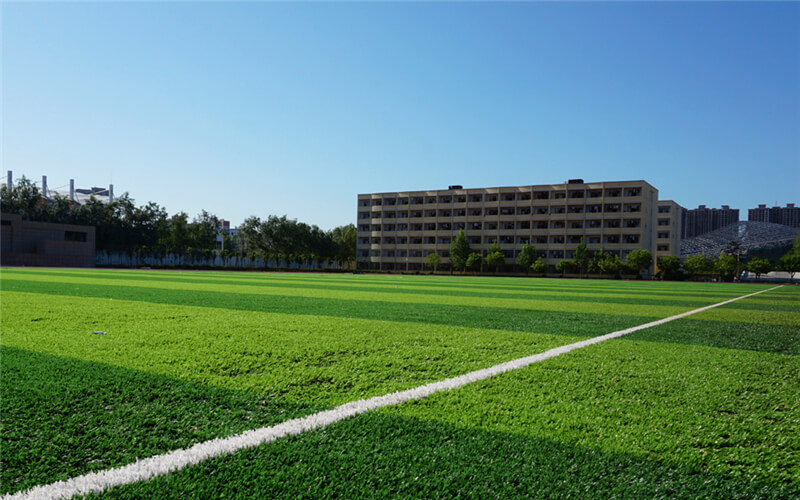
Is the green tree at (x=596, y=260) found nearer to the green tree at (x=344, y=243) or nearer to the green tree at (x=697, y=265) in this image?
the green tree at (x=697, y=265)

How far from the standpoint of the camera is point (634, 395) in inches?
144

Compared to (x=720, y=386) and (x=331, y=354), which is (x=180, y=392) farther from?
(x=720, y=386)

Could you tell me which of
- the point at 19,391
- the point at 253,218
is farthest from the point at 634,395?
the point at 253,218

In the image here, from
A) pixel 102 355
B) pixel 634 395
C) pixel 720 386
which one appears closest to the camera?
pixel 634 395

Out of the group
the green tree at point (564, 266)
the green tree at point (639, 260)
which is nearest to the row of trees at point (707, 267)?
the green tree at point (639, 260)

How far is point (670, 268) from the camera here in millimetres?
67250

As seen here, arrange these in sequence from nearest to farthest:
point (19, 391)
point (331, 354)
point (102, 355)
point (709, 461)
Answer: point (709, 461), point (19, 391), point (102, 355), point (331, 354)

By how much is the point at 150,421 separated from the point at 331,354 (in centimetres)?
→ 230

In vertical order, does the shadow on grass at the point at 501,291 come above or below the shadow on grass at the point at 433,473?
below

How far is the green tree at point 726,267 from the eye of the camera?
7006 centimetres

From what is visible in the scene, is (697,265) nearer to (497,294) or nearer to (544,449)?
(497,294)

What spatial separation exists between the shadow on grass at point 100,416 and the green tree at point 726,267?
82057 mm

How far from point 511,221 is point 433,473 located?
287 ft

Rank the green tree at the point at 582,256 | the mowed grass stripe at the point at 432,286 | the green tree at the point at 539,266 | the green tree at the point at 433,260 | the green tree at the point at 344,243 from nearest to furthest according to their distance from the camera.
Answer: the mowed grass stripe at the point at 432,286 < the green tree at the point at 582,256 < the green tree at the point at 539,266 < the green tree at the point at 433,260 < the green tree at the point at 344,243
